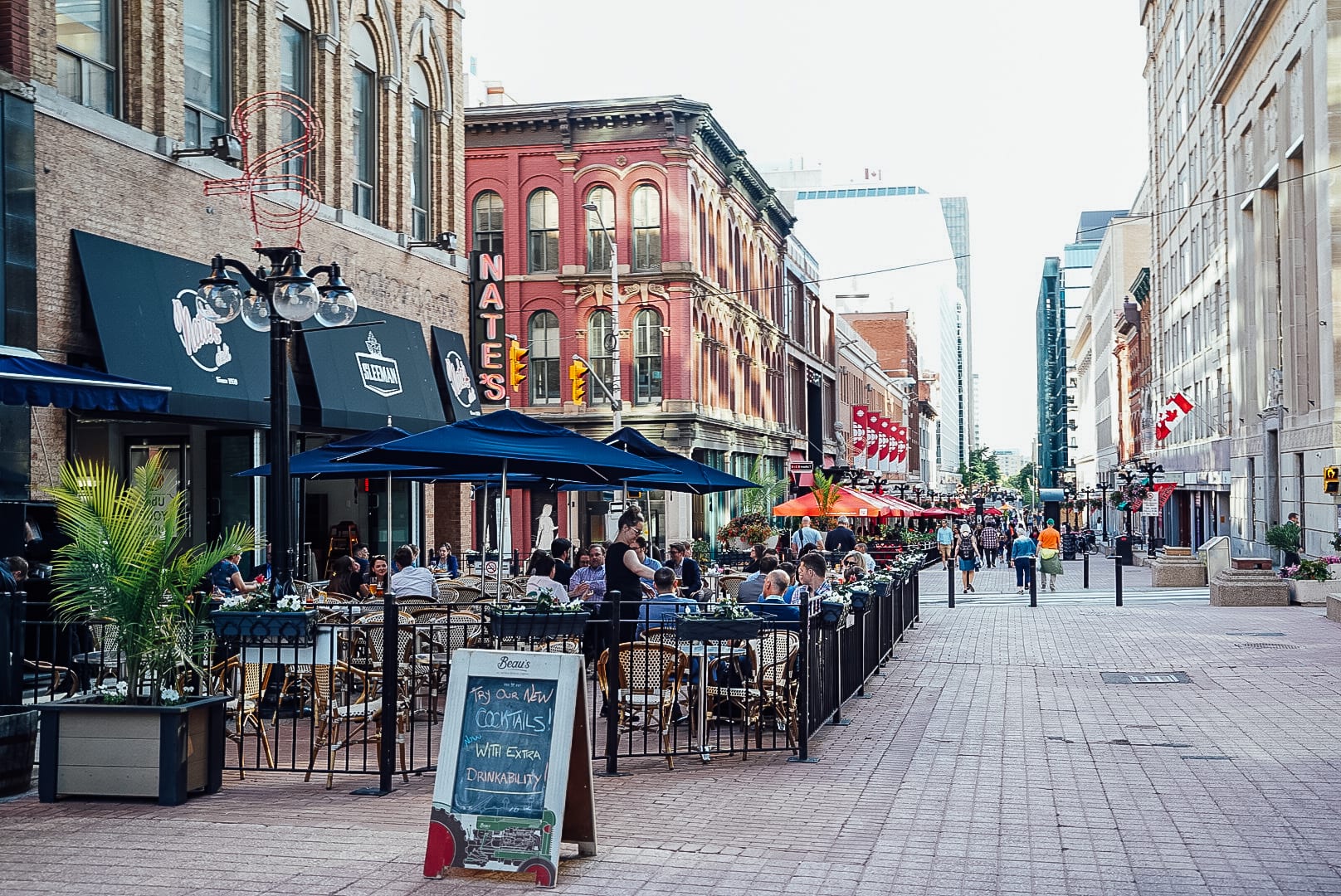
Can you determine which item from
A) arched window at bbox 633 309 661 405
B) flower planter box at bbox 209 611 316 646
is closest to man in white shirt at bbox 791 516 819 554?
flower planter box at bbox 209 611 316 646

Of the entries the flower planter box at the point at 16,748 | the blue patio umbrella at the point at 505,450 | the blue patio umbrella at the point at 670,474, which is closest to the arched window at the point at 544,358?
the blue patio umbrella at the point at 670,474

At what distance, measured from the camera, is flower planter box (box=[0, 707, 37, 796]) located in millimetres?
8578

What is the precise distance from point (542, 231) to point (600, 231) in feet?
6.70

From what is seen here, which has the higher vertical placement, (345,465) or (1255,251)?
(1255,251)

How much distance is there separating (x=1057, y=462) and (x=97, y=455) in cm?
18238

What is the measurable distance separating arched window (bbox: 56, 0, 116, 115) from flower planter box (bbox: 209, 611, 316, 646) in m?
10.6

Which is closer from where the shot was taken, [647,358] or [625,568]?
[625,568]

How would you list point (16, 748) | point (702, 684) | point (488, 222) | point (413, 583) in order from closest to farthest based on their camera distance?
point (16, 748)
point (702, 684)
point (413, 583)
point (488, 222)

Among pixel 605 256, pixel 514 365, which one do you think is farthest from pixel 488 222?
pixel 514 365

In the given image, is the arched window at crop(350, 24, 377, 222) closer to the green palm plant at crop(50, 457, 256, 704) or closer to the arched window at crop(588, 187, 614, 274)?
the green palm plant at crop(50, 457, 256, 704)

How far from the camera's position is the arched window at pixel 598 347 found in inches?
1736

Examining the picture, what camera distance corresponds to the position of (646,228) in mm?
44312

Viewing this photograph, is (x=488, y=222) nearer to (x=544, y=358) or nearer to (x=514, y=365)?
(x=544, y=358)

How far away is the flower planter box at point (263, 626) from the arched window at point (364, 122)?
55.6 feet
